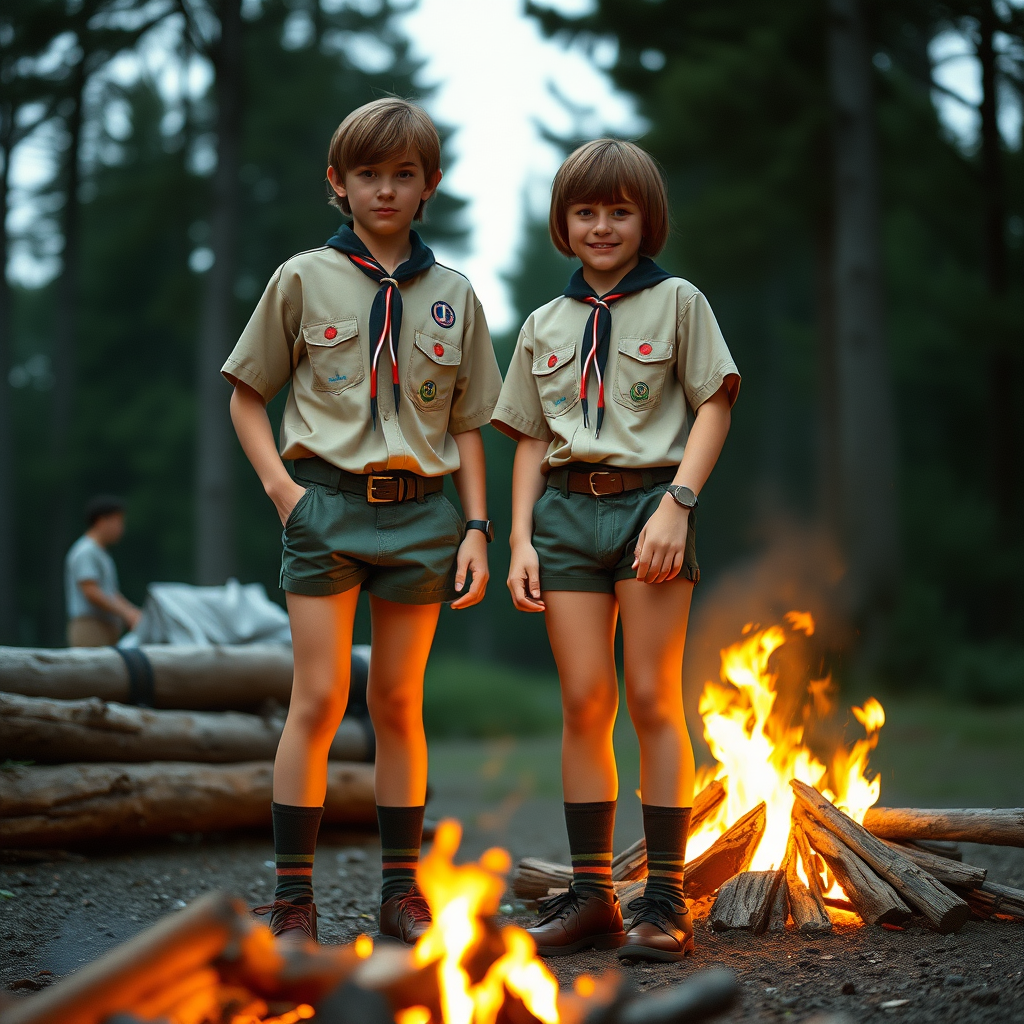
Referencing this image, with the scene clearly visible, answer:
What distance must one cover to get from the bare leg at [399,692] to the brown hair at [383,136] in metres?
1.25

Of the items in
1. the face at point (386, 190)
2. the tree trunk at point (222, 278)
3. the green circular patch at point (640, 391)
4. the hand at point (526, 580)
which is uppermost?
the tree trunk at point (222, 278)

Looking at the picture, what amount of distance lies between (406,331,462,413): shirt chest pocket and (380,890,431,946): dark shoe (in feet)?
4.57

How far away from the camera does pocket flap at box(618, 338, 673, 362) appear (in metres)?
3.17

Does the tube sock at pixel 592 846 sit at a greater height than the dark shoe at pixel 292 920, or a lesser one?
greater

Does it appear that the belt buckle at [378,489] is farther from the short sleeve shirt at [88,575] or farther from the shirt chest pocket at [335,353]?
the short sleeve shirt at [88,575]

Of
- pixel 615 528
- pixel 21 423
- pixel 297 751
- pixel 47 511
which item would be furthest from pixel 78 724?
pixel 21 423

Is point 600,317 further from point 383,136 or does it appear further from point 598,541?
point 383,136

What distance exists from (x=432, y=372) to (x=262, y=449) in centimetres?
54

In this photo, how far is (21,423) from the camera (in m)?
26.9

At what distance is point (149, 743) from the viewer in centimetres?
509

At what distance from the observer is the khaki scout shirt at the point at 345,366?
10.2 feet

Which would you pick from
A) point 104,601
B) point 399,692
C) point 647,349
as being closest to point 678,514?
point 647,349

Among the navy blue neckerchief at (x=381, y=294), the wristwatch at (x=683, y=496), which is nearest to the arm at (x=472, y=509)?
the navy blue neckerchief at (x=381, y=294)

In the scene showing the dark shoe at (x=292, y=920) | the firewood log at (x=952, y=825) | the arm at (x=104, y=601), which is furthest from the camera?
the arm at (x=104, y=601)
